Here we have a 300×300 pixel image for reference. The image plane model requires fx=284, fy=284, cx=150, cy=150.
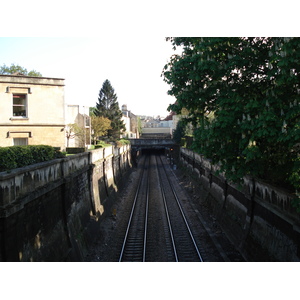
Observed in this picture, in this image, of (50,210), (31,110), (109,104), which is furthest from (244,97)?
(109,104)

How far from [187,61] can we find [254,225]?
7.31 m

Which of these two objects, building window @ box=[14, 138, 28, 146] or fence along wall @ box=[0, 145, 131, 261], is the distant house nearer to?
building window @ box=[14, 138, 28, 146]

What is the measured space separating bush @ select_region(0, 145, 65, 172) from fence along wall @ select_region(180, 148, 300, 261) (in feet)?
25.4

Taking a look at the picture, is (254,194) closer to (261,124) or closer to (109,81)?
(261,124)

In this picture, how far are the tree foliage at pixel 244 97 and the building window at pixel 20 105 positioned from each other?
13757mm

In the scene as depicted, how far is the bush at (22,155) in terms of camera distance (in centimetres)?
920

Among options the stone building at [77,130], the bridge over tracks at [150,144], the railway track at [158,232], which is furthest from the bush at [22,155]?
the bridge over tracks at [150,144]

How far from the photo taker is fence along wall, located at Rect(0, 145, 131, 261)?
7.45 metres

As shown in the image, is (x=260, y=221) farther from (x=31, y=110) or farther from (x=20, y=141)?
(x=20, y=141)

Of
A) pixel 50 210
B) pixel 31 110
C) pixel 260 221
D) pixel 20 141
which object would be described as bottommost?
pixel 260 221

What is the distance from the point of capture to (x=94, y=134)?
4534cm

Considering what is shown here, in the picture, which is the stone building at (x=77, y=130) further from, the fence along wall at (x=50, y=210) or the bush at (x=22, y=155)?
the bush at (x=22, y=155)

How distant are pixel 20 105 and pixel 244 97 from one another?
1722 centimetres

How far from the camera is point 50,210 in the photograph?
10.5 metres
